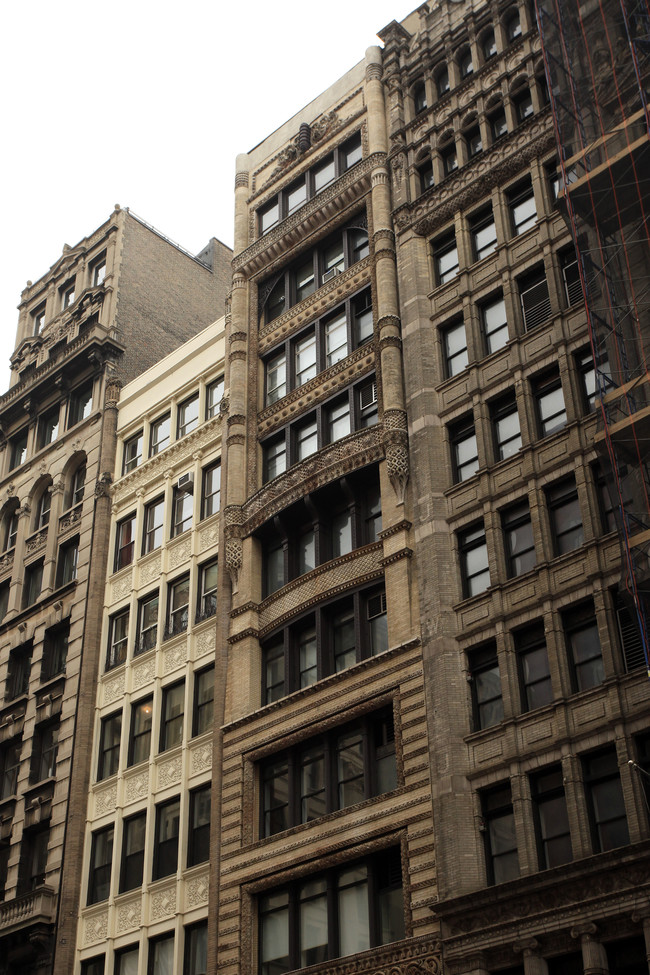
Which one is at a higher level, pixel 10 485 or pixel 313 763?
pixel 10 485

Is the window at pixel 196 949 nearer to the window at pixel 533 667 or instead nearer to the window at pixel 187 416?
the window at pixel 533 667

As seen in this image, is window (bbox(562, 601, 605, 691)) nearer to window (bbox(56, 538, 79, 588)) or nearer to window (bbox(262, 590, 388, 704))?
window (bbox(262, 590, 388, 704))

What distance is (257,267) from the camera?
48.0m

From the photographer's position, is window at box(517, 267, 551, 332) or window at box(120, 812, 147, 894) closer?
window at box(517, 267, 551, 332)

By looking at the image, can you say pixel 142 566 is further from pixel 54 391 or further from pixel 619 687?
pixel 619 687

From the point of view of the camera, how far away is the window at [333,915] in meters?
31.6

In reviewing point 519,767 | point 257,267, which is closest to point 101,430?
point 257,267

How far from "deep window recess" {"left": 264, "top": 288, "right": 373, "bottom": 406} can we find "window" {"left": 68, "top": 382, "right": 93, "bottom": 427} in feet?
42.2

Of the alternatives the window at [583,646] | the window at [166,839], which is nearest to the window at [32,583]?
the window at [166,839]

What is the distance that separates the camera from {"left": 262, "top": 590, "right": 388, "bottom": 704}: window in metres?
36.5

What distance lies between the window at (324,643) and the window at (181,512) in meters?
7.85

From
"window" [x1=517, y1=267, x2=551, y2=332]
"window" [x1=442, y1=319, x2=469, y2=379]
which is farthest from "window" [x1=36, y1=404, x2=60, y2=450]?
"window" [x1=517, y1=267, x2=551, y2=332]

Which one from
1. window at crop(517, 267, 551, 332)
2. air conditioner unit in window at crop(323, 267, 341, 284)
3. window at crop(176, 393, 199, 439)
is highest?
air conditioner unit in window at crop(323, 267, 341, 284)

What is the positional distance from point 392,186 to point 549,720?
21.5 meters
